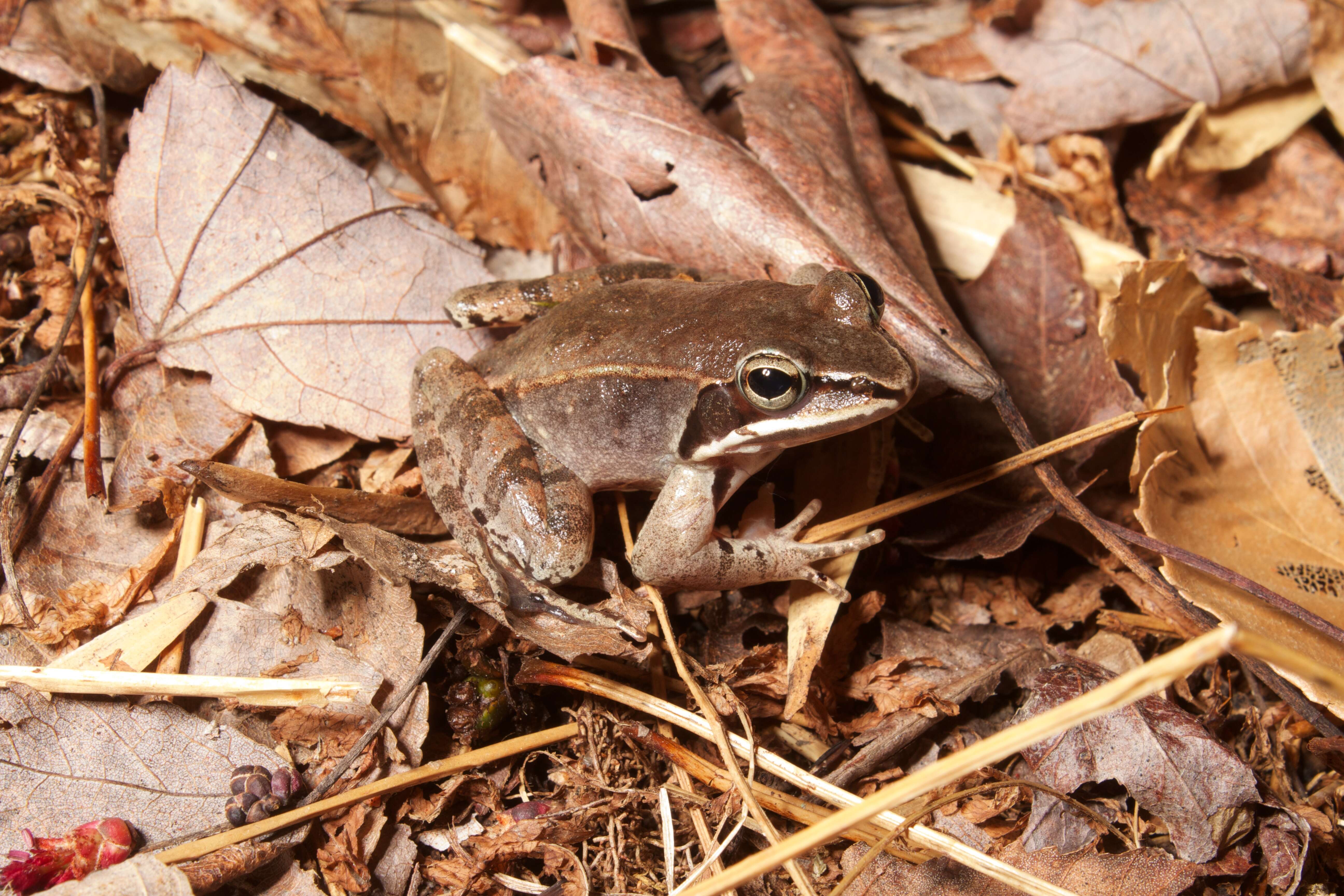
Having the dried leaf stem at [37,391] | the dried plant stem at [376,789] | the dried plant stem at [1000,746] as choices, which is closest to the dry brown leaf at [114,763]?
the dried plant stem at [376,789]

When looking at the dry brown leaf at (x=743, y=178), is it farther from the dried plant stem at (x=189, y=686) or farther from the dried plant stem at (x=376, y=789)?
the dried plant stem at (x=189, y=686)

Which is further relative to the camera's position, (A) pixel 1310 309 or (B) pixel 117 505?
(A) pixel 1310 309

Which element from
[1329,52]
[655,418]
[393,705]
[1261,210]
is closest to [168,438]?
[393,705]

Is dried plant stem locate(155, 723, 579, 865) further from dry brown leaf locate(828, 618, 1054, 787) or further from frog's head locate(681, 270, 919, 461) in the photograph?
frog's head locate(681, 270, 919, 461)

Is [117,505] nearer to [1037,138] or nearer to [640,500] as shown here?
[640,500]

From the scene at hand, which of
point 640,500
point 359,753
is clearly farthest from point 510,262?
point 359,753
